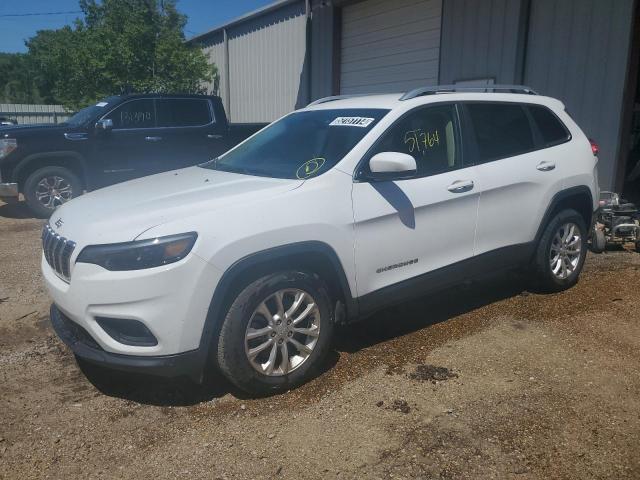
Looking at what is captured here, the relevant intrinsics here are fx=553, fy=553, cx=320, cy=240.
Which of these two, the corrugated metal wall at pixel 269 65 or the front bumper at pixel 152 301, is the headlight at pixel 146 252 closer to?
the front bumper at pixel 152 301

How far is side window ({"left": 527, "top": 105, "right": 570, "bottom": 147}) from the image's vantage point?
4.85 metres

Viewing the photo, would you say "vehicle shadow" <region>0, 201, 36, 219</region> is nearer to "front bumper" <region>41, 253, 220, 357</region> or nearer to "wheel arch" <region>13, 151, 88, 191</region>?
"wheel arch" <region>13, 151, 88, 191</region>

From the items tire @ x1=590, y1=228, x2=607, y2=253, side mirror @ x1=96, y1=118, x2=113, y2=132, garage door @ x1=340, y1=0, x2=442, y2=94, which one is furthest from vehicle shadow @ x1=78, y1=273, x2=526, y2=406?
garage door @ x1=340, y1=0, x2=442, y2=94

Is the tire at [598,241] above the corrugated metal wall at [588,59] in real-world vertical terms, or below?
below

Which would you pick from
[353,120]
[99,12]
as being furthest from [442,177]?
[99,12]

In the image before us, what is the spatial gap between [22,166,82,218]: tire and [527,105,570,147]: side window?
7.05 m

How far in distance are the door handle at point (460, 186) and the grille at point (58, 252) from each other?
2.51m

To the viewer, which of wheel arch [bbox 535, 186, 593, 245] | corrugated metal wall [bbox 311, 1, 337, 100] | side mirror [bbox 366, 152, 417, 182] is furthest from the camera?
corrugated metal wall [bbox 311, 1, 337, 100]

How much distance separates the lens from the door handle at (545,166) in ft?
15.2

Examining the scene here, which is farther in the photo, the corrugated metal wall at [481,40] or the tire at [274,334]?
the corrugated metal wall at [481,40]

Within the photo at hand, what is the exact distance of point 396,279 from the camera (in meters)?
3.74

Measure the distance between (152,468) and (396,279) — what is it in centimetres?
189

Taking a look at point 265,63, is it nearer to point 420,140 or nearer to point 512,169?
point 512,169

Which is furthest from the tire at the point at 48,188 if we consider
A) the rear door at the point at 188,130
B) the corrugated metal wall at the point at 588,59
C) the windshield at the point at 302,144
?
the corrugated metal wall at the point at 588,59
